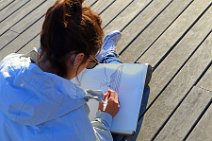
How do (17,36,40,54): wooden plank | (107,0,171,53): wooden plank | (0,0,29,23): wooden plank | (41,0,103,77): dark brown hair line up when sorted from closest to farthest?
(41,0,103,77): dark brown hair < (107,0,171,53): wooden plank < (17,36,40,54): wooden plank < (0,0,29,23): wooden plank

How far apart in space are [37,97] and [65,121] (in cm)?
14

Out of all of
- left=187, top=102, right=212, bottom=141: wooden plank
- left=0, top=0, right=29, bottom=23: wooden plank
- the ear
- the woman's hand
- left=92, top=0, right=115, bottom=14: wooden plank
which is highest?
the ear

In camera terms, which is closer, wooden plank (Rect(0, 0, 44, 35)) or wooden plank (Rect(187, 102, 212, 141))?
wooden plank (Rect(187, 102, 212, 141))

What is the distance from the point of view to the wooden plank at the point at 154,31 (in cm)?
233

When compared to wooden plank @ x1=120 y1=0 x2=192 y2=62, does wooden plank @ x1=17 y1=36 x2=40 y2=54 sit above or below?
below

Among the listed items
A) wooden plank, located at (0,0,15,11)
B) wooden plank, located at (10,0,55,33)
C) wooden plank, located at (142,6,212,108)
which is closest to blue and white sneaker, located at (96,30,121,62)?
wooden plank, located at (142,6,212,108)

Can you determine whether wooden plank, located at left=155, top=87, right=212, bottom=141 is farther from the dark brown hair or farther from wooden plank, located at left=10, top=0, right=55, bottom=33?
wooden plank, located at left=10, top=0, right=55, bottom=33

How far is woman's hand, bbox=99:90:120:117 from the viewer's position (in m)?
1.92

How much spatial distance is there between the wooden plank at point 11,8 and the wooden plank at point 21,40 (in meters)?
0.26

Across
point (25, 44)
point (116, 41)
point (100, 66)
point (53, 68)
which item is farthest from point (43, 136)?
point (25, 44)

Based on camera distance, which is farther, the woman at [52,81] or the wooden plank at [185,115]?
the wooden plank at [185,115]

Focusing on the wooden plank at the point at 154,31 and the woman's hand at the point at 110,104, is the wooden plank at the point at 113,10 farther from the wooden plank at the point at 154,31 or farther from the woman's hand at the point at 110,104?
the woman's hand at the point at 110,104

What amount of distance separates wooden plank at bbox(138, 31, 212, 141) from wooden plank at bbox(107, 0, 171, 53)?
0.34 m

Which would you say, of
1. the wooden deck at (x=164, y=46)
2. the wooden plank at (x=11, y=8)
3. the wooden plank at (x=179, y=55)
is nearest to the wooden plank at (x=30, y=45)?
the wooden deck at (x=164, y=46)
